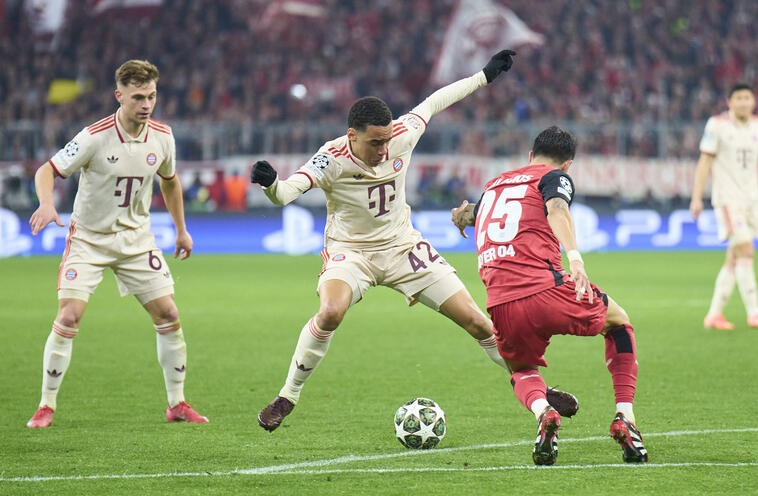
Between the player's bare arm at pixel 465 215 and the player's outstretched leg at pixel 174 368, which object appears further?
the player's outstretched leg at pixel 174 368

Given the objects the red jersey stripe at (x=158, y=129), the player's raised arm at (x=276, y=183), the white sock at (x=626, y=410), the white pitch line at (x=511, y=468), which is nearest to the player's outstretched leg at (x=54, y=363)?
the red jersey stripe at (x=158, y=129)

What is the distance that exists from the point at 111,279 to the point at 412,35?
13872 millimetres

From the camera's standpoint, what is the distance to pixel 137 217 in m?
6.72

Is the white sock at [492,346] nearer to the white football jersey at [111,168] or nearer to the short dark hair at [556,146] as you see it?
the short dark hair at [556,146]

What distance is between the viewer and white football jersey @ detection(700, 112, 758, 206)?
10828mm

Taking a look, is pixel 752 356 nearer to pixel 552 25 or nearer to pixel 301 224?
pixel 301 224

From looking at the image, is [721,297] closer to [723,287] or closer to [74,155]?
[723,287]

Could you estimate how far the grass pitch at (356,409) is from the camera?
16.5ft

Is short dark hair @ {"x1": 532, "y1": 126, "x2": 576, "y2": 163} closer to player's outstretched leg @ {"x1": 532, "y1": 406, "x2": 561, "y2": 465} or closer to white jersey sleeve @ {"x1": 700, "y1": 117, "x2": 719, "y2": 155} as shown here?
player's outstretched leg @ {"x1": 532, "y1": 406, "x2": 561, "y2": 465}

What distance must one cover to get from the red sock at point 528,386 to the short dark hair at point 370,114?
1527mm

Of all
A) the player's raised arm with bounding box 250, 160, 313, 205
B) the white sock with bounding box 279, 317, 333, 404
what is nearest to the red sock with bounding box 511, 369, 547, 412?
the white sock with bounding box 279, 317, 333, 404

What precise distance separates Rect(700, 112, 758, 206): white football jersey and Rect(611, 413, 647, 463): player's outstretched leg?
6.14m

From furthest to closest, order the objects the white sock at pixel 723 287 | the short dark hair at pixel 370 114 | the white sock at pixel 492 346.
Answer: the white sock at pixel 723 287
the white sock at pixel 492 346
the short dark hair at pixel 370 114

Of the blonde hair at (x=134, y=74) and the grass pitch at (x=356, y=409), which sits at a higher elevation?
the blonde hair at (x=134, y=74)
